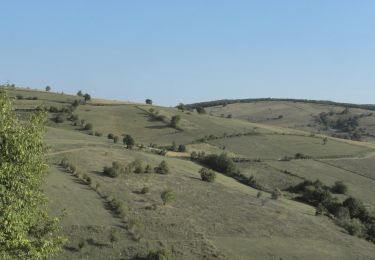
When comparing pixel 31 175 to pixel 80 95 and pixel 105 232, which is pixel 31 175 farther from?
pixel 80 95

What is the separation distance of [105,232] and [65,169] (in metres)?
18.8

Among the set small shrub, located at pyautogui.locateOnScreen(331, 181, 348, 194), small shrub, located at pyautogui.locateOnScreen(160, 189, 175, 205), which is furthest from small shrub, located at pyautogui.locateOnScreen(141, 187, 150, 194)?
small shrub, located at pyautogui.locateOnScreen(331, 181, 348, 194)

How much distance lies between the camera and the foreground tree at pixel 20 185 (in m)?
20.0

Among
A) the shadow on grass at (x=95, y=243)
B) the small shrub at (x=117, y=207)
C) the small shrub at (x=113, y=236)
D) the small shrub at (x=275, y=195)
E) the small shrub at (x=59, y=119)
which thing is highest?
the small shrub at (x=59, y=119)

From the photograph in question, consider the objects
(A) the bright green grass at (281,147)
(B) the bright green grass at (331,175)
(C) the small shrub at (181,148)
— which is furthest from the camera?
(A) the bright green grass at (281,147)

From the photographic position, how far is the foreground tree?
19953mm

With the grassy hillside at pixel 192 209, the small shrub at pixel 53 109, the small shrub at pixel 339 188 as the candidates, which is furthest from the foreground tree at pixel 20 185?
the small shrub at pixel 53 109

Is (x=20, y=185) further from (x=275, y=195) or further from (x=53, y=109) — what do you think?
(x=53, y=109)

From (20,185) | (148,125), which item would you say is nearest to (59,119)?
(148,125)

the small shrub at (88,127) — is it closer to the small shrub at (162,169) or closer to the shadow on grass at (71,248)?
the small shrub at (162,169)

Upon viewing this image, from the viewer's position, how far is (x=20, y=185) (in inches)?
813

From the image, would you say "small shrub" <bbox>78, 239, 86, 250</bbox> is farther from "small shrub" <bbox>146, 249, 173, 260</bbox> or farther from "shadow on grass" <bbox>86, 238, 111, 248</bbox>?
"small shrub" <bbox>146, 249, 173, 260</bbox>

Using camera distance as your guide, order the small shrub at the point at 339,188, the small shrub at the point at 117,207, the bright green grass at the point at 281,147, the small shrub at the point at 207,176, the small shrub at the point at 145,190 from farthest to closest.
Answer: the bright green grass at the point at 281,147
the small shrub at the point at 339,188
the small shrub at the point at 207,176
the small shrub at the point at 145,190
the small shrub at the point at 117,207

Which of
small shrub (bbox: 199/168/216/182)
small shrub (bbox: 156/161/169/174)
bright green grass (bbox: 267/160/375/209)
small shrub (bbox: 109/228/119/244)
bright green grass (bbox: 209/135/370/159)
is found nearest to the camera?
small shrub (bbox: 109/228/119/244)
